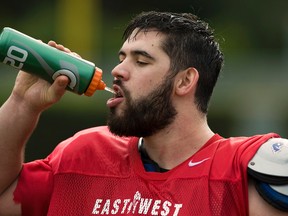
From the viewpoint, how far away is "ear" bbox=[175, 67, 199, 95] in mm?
3703

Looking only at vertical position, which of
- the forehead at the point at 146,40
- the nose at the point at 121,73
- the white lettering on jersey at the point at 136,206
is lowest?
the white lettering on jersey at the point at 136,206

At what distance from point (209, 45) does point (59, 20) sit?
526 centimetres

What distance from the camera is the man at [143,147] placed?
11.3ft

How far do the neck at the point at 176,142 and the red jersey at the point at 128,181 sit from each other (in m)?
0.04

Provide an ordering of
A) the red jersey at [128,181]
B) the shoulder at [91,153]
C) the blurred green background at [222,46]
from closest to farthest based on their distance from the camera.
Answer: the red jersey at [128,181] → the shoulder at [91,153] → the blurred green background at [222,46]

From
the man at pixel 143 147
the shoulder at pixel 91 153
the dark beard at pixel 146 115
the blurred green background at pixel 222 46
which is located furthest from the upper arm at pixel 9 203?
the blurred green background at pixel 222 46

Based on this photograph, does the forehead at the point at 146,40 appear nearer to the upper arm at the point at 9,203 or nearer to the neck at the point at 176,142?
the neck at the point at 176,142

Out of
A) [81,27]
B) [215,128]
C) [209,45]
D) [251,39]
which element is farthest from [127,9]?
[209,45]

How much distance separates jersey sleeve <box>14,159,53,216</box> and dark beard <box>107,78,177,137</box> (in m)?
0.32

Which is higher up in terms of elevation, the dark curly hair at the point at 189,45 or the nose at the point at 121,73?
the dark curly hair at the point at 189,45

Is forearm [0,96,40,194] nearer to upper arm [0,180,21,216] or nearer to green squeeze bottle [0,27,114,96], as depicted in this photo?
upper arm [0,180,21,216]

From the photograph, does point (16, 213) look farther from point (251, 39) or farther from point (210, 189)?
point (251, 39)

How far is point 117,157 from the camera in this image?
12.1ft

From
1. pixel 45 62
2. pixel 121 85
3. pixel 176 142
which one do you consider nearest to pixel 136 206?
pixel 176 142
